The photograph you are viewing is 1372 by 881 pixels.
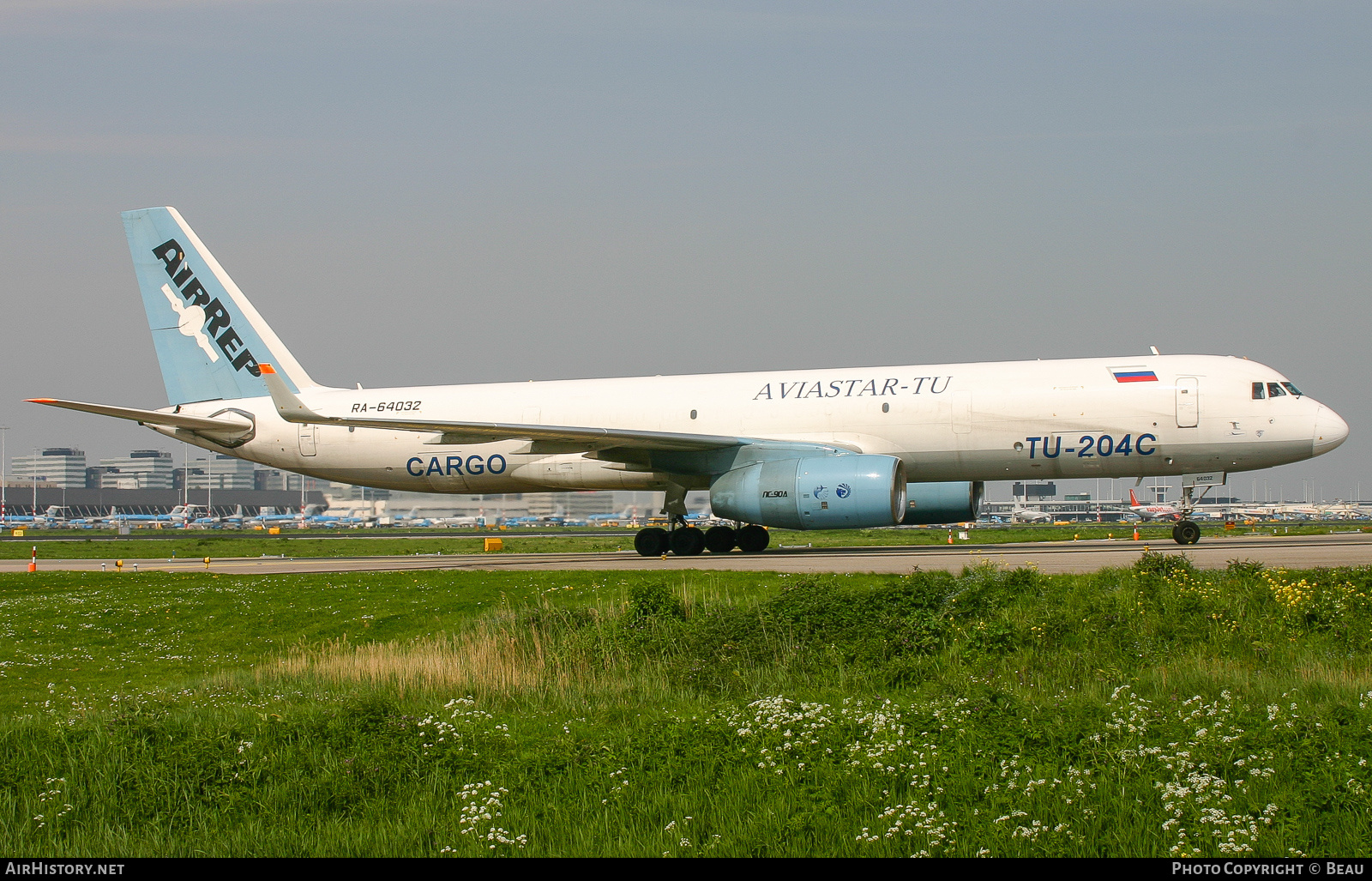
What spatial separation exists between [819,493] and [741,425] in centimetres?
376

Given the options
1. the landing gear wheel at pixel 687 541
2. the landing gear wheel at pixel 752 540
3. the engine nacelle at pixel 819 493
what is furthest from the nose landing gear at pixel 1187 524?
the landing gear wheel at pixel 687 541

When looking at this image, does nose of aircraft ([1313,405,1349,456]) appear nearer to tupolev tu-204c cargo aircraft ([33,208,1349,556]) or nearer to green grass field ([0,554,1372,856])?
tupolev tu-204c cargo aircraft ([33,208,1349,556])

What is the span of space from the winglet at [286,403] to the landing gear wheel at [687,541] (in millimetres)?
8289

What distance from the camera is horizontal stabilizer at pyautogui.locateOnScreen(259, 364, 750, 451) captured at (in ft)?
77.3

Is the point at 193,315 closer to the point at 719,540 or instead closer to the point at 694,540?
the point at 694,540

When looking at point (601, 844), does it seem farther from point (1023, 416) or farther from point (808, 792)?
point (1023, 416)

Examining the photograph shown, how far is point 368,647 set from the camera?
13.2 m

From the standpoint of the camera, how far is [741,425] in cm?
2523

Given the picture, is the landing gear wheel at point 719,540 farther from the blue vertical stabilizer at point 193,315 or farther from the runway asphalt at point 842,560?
the blue vertical stabilizer at point 193,315

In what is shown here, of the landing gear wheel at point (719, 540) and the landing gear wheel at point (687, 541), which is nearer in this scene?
the landing gear wheel at point (687, 541)

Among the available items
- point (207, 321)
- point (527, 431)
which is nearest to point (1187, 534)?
point (527, 431)

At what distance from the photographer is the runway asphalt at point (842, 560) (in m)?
19.2

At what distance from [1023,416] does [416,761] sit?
17.6 metres
